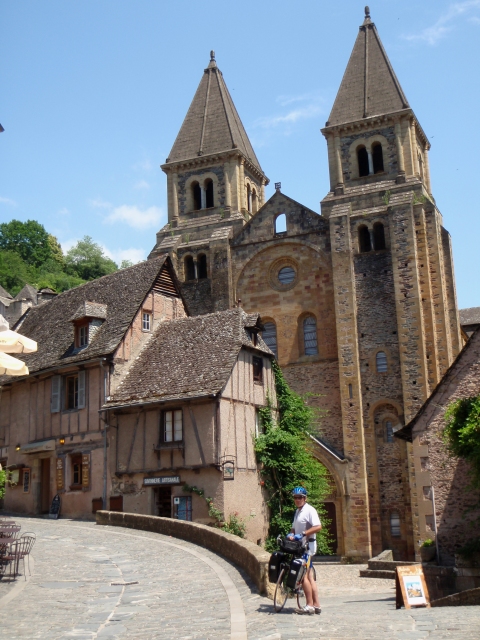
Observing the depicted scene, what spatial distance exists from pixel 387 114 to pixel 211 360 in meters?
17.7

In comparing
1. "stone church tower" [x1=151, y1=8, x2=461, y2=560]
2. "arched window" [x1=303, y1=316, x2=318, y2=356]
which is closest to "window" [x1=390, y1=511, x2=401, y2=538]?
"stone church tower" [x1=151, y1=8, x2=461, y2=560]

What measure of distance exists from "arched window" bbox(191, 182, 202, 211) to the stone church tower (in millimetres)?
65

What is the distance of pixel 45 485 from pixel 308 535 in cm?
1794

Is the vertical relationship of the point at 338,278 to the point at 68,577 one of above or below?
above

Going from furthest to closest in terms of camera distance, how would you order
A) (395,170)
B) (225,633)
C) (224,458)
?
(395,170), (224,458), (225,633)

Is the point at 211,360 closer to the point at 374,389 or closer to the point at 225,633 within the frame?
the point at 374,389

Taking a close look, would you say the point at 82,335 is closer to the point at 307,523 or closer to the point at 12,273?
the point at 307,523

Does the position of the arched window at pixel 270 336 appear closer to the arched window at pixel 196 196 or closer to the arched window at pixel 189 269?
the arched window at pixel 189 269

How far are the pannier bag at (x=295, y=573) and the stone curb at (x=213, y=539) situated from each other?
125 cm

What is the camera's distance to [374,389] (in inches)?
1252

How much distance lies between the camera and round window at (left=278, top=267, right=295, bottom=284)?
3531 centimetres

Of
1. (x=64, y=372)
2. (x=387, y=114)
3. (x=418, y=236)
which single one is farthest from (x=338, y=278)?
(x=64, y=372)

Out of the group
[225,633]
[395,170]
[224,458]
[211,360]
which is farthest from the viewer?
[395,170]

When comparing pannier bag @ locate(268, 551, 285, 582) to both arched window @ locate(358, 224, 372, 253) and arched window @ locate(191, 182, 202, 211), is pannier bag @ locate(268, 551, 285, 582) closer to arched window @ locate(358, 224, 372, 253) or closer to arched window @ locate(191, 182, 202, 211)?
arched window @ locate(358, 224, 372, 253)
